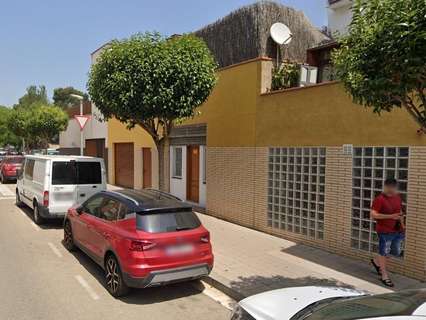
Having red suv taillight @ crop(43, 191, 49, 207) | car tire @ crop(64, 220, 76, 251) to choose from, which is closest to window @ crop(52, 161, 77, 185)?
red suv taillight @ crop(43, 191, 49, 207)

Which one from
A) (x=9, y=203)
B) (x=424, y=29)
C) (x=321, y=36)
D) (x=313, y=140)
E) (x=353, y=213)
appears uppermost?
(x=321, y=36)

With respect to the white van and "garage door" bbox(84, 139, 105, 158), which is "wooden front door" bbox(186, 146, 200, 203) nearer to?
the white van

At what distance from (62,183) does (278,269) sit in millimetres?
6426

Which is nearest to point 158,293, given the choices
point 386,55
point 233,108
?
point 386,55

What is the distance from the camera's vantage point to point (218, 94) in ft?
39.4

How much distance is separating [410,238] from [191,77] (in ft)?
17.8

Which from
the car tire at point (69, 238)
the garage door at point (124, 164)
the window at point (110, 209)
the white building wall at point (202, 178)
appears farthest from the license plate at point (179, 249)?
the garage door at point (124, 164)

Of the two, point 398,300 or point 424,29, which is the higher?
point 424,29

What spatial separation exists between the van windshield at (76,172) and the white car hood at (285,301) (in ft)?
27.7

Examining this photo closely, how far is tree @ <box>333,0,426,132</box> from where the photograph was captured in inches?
154

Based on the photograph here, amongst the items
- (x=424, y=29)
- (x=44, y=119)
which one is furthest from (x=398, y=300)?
(x=44, y=119)

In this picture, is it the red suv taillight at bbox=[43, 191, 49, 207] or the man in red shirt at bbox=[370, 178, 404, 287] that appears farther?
the red suv taillight at bbox=[43, 191, 49, 207]

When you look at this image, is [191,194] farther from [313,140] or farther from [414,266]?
[414,266]

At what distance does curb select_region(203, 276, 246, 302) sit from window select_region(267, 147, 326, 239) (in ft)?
9.51
